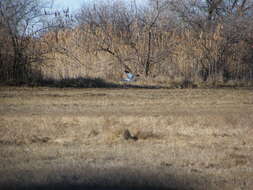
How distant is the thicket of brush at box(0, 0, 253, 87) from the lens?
782 inches

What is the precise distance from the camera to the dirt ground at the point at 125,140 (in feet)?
20.5

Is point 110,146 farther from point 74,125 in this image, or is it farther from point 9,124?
point 9,124

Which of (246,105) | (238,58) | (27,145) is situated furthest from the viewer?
(238,58)

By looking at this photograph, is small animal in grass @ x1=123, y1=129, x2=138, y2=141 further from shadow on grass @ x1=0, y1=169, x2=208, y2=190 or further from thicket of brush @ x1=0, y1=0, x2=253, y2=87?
thicket of brush @ x1=0, y1=0, x2=253, y2=87

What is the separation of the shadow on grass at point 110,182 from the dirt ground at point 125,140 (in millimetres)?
14

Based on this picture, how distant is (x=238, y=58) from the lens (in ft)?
70.2

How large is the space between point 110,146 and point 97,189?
110 inches

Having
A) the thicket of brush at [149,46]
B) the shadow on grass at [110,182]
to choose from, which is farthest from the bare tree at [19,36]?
the shadow on grass at [110,182]

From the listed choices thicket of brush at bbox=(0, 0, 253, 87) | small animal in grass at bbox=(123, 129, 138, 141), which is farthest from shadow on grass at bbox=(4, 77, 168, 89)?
small animal in grass at bbox=(123, 129, 138, 141)

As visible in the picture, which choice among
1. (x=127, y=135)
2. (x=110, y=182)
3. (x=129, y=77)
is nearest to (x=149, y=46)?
(x=129, y=77)

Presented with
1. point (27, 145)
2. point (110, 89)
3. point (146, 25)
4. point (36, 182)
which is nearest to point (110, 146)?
point (27, 145)

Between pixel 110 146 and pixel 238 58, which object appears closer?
pixel 110 146

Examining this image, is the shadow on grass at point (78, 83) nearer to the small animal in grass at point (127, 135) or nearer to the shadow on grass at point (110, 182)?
the small animal in grass at point (127, 135)

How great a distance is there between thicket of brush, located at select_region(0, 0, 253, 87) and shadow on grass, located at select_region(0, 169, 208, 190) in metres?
13.2
